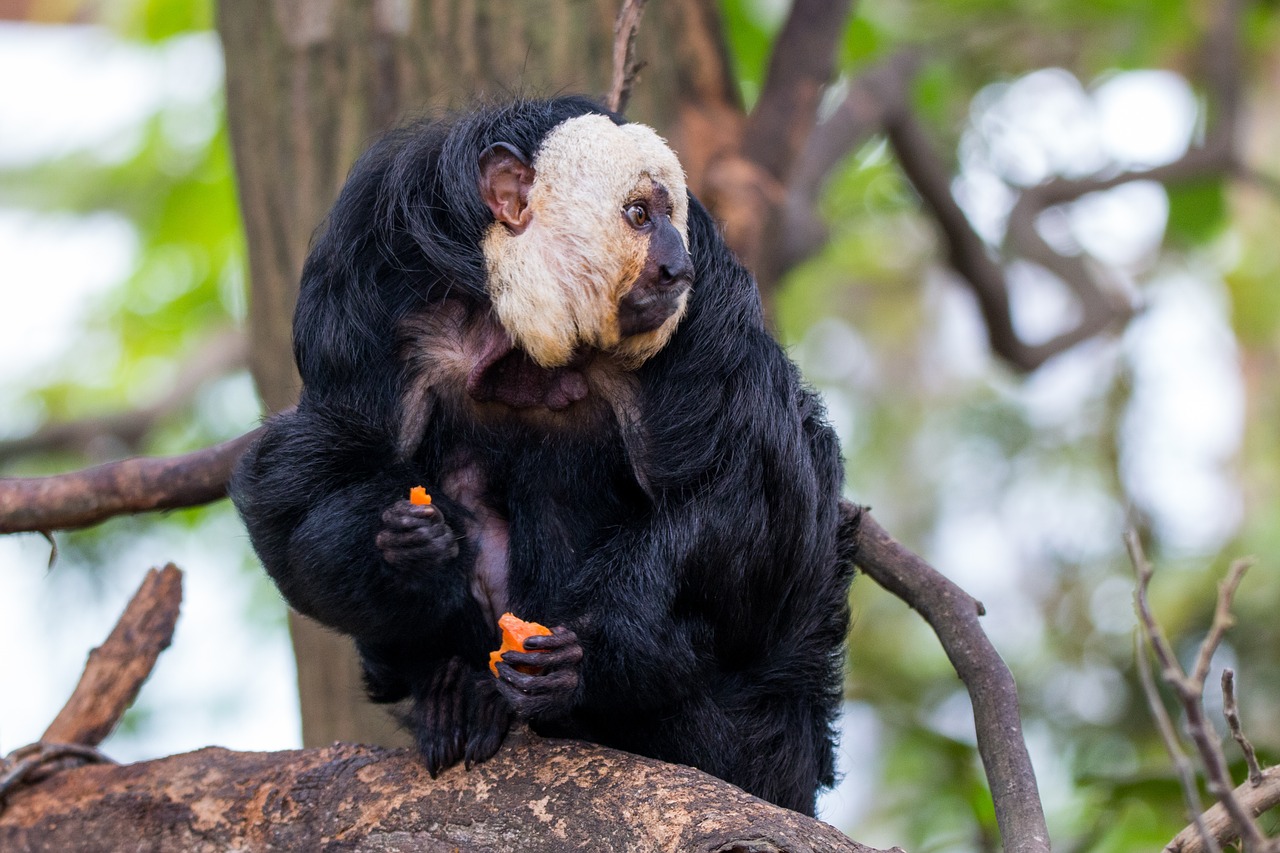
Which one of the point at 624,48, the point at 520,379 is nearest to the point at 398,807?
the point at 520,379

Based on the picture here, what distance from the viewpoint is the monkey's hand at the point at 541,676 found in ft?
6.72

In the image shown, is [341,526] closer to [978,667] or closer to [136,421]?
[978,667]

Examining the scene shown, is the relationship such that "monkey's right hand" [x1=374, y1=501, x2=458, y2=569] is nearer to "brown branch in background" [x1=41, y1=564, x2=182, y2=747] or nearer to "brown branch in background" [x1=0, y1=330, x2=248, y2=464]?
"brown branch in background" [x1=41, y1=564, x2=182, y2=747]

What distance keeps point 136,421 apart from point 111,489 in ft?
8.63

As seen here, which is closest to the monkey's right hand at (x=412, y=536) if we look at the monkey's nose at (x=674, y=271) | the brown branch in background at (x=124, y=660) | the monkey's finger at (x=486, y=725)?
the monkey's finger at (x=486, y=725)

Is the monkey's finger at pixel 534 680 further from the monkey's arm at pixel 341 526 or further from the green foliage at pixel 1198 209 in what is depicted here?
the green foliage at pixel 1198 209

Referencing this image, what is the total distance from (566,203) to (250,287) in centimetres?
163

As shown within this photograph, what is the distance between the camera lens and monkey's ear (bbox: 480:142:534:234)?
7.62ft

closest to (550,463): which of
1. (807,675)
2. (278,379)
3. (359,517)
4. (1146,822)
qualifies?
(359,517)

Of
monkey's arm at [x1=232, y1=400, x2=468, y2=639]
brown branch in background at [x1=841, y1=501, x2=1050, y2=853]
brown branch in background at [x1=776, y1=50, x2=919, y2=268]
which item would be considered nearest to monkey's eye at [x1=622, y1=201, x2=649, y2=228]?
monkey's arm at [x1=232, y1=400, x2=468, y2=639]

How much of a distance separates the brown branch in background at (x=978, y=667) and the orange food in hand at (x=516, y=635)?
0.77 m

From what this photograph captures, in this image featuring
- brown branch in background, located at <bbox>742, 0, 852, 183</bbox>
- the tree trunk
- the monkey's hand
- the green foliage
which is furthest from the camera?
the green foliage

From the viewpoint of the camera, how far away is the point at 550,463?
236cm

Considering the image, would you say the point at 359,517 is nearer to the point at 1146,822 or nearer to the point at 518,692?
the point at 518,692
